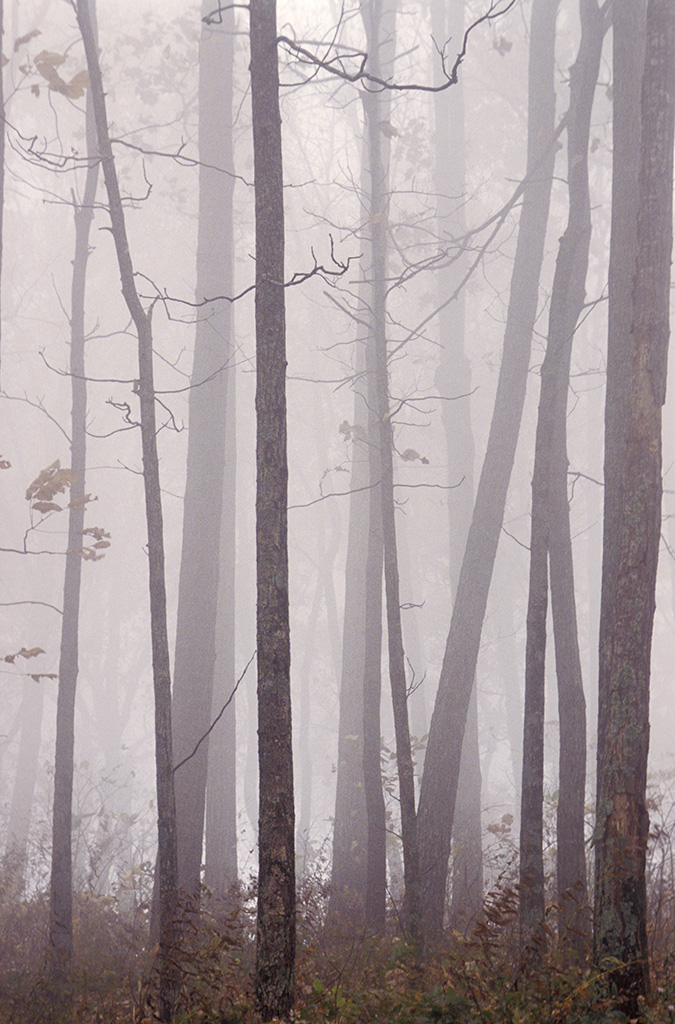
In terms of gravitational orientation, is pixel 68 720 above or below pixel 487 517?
below

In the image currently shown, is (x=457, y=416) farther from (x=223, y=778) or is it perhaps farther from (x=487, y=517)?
(x=223, y=778)

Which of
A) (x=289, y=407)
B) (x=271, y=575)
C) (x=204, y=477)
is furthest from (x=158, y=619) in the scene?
(x=289, y=407)

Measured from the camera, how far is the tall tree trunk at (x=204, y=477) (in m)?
8.26

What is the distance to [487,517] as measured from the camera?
938cm

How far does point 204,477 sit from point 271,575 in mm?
4911

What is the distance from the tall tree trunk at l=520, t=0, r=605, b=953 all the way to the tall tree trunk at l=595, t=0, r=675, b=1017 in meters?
1.18

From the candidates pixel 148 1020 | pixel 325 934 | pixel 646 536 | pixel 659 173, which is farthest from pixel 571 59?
pixel 148 1020

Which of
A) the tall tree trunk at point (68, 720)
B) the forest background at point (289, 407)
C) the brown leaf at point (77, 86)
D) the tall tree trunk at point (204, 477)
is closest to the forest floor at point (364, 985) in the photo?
the tall tree trunk at point (68, 720)

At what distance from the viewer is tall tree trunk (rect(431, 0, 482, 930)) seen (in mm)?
11227

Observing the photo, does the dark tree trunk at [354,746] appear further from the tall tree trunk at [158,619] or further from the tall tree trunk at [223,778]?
the tall tree trunk at [158,619]

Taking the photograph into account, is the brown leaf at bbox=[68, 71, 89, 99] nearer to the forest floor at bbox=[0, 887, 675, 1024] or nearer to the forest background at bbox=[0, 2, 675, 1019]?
the forest floor at bbox=[0, 887, 675, 1024]

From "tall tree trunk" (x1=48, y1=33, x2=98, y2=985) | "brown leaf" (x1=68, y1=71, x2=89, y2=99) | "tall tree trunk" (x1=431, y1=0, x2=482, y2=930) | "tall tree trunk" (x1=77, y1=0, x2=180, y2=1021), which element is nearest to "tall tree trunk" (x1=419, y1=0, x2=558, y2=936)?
"tall tree trunk" (x1=431, y1=0, x2=482, y2=930)

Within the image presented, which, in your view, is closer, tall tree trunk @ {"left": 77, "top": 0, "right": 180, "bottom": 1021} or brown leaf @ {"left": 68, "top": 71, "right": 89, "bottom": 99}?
tall tree trunk @ {"left": 77, "top": 0, "right": 180, "bottom": 1021}

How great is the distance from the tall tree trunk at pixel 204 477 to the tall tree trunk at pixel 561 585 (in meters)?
2.93
